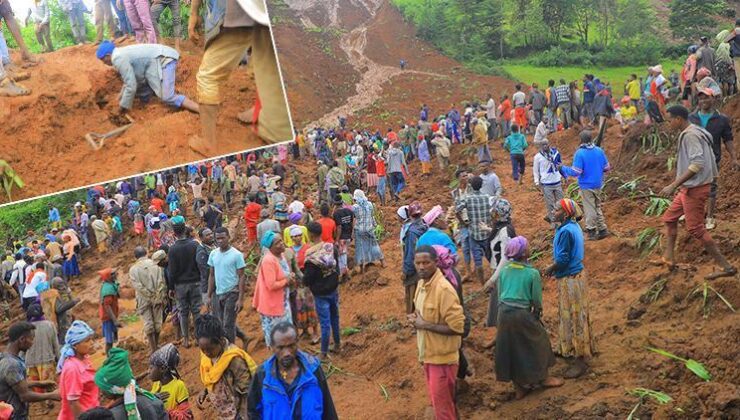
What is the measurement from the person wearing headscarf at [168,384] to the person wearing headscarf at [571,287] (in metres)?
2.87

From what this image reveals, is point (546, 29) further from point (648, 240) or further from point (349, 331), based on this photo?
point (349, 331)

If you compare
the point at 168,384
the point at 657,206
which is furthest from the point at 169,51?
the point at 657,206

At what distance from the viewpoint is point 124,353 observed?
412cm

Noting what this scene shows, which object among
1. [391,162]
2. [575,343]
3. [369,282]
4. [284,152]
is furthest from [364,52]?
[575,343]

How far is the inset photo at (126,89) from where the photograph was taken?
13.8ft

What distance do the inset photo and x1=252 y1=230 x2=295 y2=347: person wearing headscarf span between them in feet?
5.93

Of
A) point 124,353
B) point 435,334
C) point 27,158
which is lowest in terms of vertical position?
point 435,334

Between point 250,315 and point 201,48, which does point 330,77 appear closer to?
point 250,315

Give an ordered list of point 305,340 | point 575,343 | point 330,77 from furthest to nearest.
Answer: point 330,77, point 305,340, point 575,343

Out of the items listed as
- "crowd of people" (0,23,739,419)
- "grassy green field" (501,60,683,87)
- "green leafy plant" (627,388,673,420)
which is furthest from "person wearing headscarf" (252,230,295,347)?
"grassy green field" (501,60,683,87)

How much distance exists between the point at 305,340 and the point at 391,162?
788cm

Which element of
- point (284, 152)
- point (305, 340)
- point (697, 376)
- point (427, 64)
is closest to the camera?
point (697, 376)

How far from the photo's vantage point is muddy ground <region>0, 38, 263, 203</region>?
426 centimetres

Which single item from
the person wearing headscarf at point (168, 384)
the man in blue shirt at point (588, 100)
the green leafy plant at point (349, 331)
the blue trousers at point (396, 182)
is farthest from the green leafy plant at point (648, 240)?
the man in blue shirt at point (588, 100)
